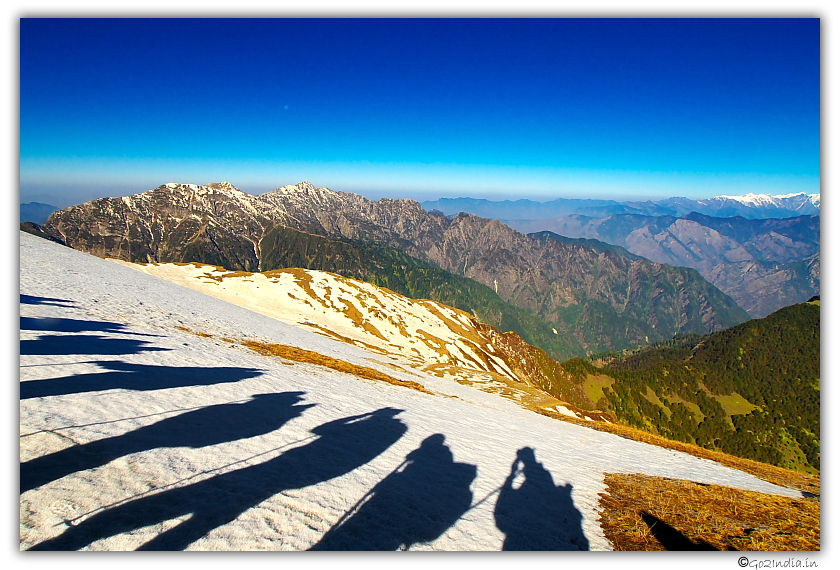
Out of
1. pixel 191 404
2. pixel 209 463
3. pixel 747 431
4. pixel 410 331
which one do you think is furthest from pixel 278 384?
pixel 747 431

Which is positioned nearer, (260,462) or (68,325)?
(260,462)

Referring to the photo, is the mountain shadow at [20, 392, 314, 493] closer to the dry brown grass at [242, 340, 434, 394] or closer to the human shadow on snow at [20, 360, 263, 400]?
the human shadow on snow at [20, 360, 263, 400]

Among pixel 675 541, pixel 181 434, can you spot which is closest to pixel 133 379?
pixel 181 434

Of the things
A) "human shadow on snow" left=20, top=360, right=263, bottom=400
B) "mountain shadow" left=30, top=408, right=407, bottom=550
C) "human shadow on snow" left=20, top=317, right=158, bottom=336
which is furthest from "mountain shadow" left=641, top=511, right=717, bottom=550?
"human shadow on snow" left=20, top=317, right=158, bottom=336

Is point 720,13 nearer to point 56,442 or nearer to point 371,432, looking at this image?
point 371,432

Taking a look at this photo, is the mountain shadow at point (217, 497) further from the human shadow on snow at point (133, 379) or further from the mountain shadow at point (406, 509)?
the human shadow on snow at point (133, 379)

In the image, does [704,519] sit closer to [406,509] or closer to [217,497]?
[406,509]

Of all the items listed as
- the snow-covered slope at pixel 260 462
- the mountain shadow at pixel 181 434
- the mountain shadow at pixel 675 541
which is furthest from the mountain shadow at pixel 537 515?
the mountain shadow at pixel 181 434
